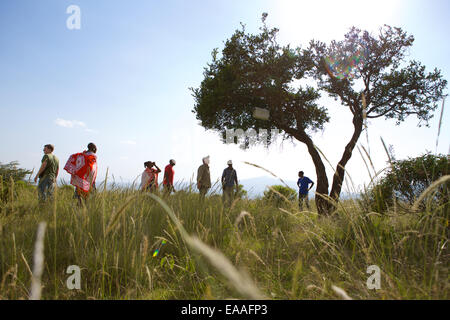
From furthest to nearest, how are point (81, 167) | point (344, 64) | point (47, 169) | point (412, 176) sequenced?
point (344, 64) → point (47, 169) → point (81, 167) → point (412, 176)

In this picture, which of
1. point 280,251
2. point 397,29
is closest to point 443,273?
point 280,251

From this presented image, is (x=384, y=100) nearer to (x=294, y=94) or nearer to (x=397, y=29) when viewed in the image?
(x=397, y=29)

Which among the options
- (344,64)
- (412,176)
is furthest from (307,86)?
(412,176)

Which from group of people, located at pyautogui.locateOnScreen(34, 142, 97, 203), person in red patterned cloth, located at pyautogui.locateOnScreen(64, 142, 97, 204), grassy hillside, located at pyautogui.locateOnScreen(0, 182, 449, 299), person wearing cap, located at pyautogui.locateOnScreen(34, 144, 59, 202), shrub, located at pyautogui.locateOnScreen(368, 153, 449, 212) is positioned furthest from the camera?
person wearing cap, located at pyautogui.locateOnScreen(34, 144, 59, 202)

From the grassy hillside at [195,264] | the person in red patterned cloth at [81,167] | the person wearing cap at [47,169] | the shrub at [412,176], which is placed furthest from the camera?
the person wearing cap at [47,169]

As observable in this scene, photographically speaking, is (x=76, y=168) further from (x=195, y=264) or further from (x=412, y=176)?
(x=412, y=176)

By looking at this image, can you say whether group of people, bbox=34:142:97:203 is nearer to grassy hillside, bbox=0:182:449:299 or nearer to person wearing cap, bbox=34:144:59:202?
person wearing cap, bbox=34:144:59:202

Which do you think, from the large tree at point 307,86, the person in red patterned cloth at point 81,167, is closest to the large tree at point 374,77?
the large tree at point 307,86

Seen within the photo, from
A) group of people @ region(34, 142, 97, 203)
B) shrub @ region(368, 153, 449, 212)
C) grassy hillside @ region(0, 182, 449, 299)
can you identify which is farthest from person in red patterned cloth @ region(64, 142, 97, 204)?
shrub @ region(368, 153, 449, 212)

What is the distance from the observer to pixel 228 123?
567 inches

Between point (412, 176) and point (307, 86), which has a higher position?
point (307, 86)

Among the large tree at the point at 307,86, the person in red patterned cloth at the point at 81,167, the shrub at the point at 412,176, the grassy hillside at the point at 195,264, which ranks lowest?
the grassy hillside at the point at 195,264

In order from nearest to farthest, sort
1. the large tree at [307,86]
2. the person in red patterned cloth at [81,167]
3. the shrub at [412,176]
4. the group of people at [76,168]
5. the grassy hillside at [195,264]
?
the grassy hillside at [195,264] < the shrub at [412,176] < the group of people at [76,168] < the person in red patterned cloth at [81,167] < the large tree at [307,86]

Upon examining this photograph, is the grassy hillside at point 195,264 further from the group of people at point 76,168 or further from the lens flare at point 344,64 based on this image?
the lens flare at point 344,64
